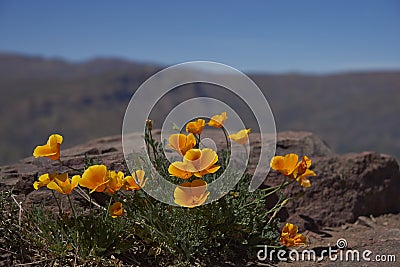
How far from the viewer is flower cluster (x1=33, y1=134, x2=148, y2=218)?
269 centimetres

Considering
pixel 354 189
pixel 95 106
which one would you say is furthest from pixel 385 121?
pixel 354 189

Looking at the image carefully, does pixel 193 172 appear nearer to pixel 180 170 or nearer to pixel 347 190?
pixel 180 170

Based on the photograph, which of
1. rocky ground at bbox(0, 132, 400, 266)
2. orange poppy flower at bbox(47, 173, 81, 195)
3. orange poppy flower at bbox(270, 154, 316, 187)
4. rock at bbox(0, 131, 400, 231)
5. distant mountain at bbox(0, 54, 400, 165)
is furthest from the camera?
distant mountain at bbox(0, 54, 400, 165)

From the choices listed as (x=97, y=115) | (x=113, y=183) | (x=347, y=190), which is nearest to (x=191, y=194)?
(x=113, y=183)

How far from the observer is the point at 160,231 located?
290cm

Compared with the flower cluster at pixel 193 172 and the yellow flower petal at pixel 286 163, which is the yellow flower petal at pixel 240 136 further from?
the flower cluster at pixel 193 172

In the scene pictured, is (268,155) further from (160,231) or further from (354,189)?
(160,231)

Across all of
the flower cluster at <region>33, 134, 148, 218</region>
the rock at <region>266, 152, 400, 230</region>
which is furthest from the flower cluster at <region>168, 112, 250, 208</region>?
the rock at <region>266, 152, 400, 230</region>

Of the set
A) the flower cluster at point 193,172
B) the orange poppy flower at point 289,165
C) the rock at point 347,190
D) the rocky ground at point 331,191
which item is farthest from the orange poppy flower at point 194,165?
the rock at point 347,190

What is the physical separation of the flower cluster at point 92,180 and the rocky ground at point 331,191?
0.70 metres

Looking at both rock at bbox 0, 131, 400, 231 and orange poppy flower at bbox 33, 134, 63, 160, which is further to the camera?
rock at bbox 0, 131, 400, 231

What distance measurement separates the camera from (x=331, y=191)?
428cm

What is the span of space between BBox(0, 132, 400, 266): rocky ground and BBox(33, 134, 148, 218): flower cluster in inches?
27.7

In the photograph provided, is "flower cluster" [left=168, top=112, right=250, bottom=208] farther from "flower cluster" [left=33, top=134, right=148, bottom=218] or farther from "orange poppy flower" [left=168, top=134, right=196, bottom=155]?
"flower cluster" [left=33, top=134, right=148, bottom=218]
